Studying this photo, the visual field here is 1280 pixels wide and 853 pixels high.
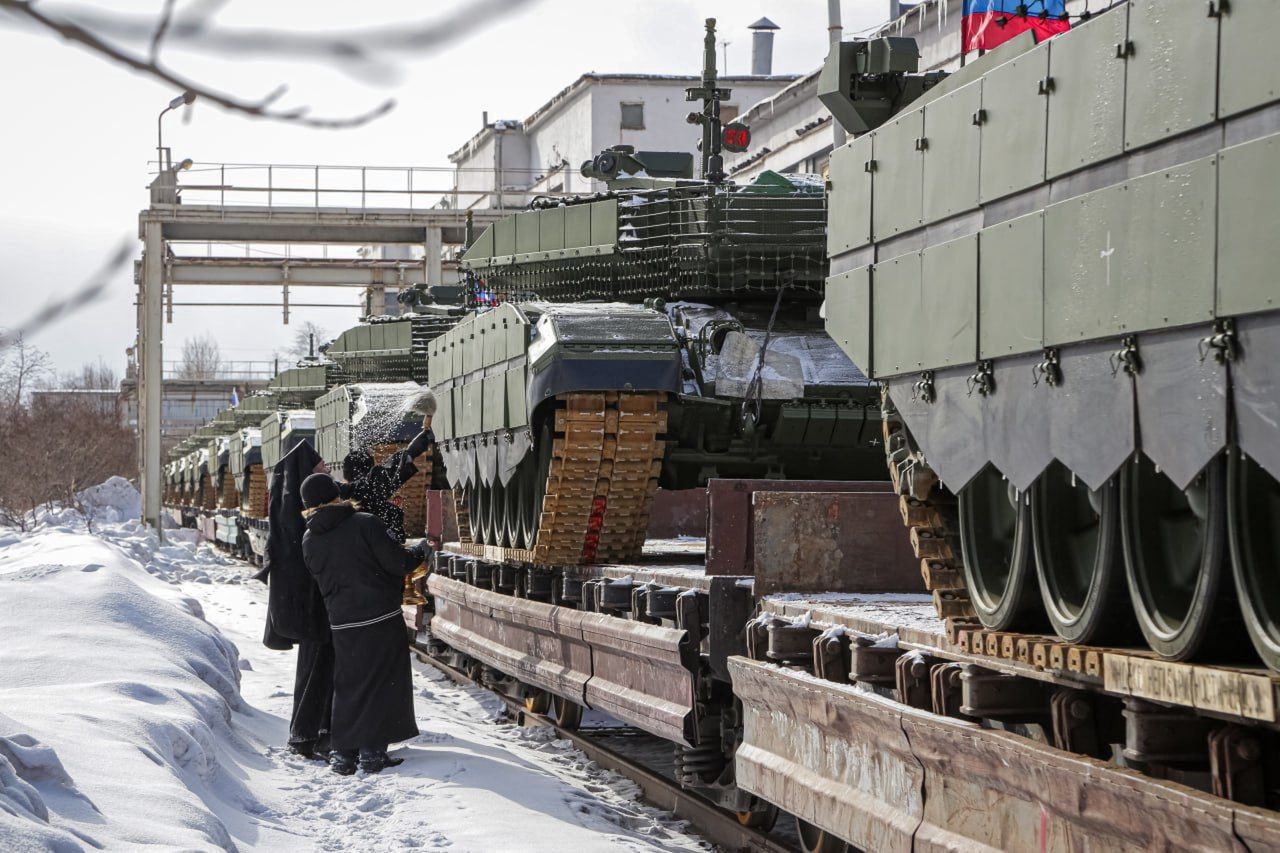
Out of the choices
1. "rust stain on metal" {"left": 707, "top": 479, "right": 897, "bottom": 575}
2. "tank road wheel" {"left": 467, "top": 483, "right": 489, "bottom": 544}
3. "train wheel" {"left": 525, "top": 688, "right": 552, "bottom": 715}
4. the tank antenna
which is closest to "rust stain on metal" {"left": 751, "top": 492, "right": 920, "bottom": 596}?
"rust stain on metal" {"left": 707, "top": 479, "right": 897, "bottom": 575}

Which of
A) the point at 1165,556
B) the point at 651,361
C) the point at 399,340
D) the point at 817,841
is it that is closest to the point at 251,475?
the point at 399,340

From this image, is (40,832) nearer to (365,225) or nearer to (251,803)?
(251,803)

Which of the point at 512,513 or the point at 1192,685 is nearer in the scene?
the point at 1192,685

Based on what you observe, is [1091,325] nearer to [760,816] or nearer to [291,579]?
[760,816]

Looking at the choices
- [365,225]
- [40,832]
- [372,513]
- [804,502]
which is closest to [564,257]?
[372,513]

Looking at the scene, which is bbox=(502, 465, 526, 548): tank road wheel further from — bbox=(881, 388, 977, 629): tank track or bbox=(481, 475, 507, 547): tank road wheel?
bbox=(881, 388, 977, 629): tank track

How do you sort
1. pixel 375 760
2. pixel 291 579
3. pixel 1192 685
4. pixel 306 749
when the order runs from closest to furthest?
pixel 1192 685, pixel 375 760, pixel 306 749, pixel 291 579

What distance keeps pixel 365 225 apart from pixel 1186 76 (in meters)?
27.0

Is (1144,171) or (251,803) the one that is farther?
(251,803)

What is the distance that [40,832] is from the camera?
192 inches

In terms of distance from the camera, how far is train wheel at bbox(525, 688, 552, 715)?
1193cm

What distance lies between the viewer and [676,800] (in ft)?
28.5

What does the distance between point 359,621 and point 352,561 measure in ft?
1.06

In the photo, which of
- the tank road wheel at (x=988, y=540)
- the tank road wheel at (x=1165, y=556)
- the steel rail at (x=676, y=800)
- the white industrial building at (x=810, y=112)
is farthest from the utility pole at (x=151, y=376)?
the tank road wheel at (x=1165, y=556)
